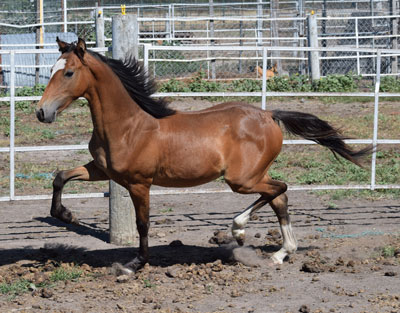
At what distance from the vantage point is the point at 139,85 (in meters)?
5.93

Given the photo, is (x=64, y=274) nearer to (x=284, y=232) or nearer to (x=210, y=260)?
(x=210, y=260)

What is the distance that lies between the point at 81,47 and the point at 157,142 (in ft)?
3.54

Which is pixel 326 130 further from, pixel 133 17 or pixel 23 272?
pixel 23 272

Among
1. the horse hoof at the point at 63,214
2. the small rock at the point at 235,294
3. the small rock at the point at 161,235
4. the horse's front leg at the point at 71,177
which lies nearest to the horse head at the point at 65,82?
the horse's front leg at the point at 71,177

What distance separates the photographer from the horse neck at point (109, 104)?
221 inches

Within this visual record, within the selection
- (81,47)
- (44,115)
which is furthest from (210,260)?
(81,47)

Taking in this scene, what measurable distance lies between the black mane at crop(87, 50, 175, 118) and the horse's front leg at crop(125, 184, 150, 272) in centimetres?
70

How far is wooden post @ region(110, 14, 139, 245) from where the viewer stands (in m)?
6.65

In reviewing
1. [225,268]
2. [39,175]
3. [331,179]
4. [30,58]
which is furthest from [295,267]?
[30,58]

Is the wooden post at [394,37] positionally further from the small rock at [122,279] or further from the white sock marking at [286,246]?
the small rock at [122,279]

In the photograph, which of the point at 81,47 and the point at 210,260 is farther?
the point at 210,260

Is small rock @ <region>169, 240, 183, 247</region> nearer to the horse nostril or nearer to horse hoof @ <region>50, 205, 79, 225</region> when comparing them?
horse hoof @ <region>50, 205, 79, 225</region>

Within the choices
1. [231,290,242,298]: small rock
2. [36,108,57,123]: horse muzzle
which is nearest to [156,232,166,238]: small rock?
[231,290,242,298]: small rock

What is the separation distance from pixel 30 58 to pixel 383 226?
12.5 m
